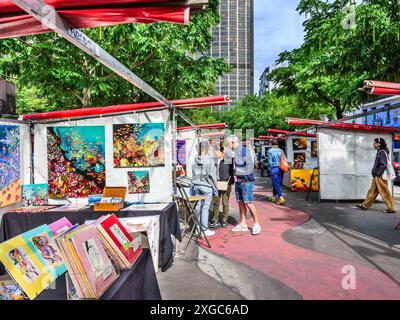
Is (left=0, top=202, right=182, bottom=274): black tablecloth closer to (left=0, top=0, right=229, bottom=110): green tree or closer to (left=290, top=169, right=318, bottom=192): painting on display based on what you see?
(left=0, top=0, right=229, bottom=110): green tree

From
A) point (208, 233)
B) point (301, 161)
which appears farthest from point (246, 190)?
point (301, 161)

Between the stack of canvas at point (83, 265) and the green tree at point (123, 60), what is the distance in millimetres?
5777

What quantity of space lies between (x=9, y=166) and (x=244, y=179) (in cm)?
425

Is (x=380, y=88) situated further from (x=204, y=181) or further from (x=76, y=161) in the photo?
(x=76, y=161)

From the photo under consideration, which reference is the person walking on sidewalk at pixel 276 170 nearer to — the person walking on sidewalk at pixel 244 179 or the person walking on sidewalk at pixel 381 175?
the person walking on sidewalk at pixel 381 175

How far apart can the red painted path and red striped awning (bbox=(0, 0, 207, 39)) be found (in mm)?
3529

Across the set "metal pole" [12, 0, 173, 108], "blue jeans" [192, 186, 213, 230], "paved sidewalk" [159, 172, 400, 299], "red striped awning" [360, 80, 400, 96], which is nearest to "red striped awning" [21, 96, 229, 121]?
"blue jeans" [192, 186, 213, 230]

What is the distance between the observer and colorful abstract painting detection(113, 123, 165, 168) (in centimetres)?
558

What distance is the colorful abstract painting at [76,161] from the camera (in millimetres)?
5637

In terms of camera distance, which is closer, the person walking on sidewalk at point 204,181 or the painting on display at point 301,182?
the person walking on sidewalk at point 204,181

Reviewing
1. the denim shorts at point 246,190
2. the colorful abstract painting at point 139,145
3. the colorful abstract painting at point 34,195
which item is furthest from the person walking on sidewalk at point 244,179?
the colorful abstract painting at point 34,195

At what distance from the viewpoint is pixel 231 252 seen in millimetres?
5590

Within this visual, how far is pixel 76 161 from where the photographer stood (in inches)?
223
